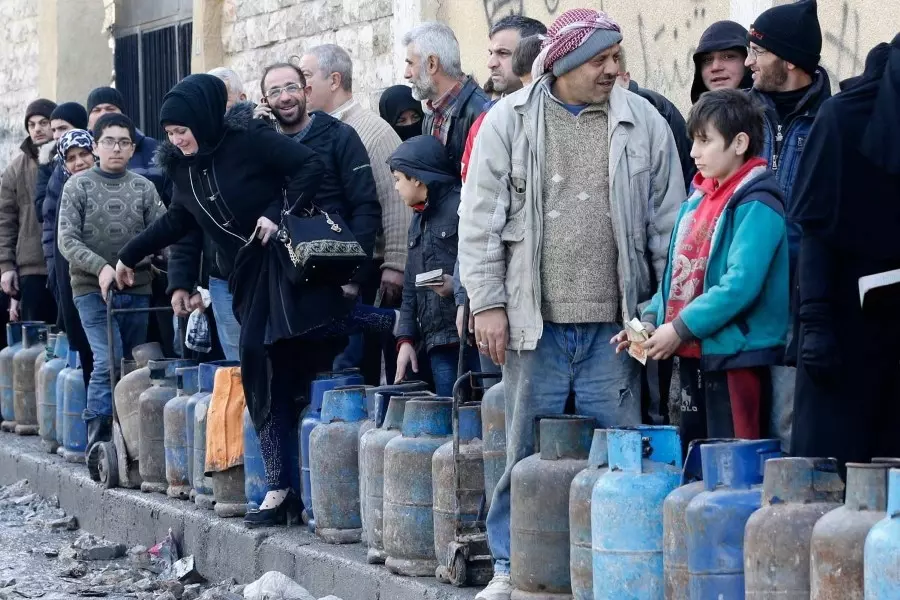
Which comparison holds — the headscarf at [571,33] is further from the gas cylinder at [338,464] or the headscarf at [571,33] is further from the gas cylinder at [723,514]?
the gas cylinder at [338,464]

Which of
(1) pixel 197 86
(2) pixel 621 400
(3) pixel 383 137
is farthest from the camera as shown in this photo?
(3) pixel 383 137

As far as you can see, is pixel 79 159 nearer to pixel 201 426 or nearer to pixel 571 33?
pixel 201 426

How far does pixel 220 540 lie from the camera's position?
842 centimetres

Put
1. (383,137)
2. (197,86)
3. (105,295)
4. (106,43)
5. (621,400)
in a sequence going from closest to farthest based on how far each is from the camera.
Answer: (621,400), (197,86), (383,137), (105,295), (106,43)

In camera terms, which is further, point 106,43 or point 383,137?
point 106,43

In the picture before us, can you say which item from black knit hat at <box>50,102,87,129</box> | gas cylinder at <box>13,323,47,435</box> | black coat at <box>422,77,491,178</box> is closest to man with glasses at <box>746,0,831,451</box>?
black coat at <box>422,77,491,178</box>

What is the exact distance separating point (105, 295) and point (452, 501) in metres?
4.22

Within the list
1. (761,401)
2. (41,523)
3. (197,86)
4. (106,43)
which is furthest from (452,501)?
(106,43)

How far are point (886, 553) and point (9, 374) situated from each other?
986 cm

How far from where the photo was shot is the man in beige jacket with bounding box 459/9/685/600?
5992 millimetres

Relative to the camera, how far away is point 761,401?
562 cm

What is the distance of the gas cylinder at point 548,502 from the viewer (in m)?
5.84

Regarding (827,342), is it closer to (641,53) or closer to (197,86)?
(197,86)

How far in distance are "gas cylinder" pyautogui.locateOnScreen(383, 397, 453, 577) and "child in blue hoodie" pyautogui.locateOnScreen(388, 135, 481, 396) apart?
2.48 ft
